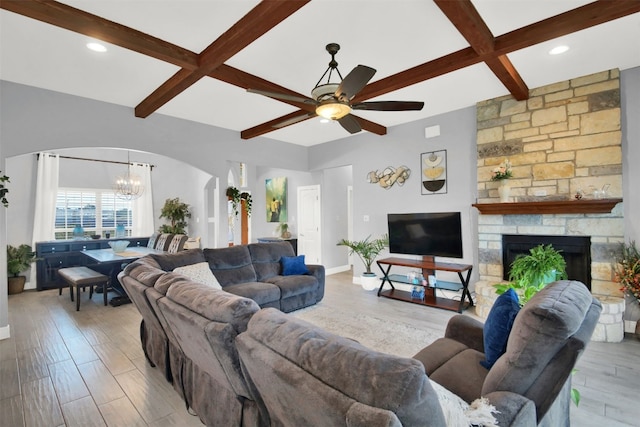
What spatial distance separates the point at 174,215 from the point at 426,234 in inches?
246

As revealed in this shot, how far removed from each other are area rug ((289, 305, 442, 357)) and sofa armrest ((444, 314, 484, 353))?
94 cm

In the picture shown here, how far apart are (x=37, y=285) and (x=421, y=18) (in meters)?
7.57

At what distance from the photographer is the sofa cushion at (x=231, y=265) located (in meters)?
4.02

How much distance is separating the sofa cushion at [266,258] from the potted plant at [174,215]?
4.19 m

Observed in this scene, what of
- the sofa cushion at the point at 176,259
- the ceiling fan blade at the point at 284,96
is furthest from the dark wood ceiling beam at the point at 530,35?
the sofa cushion at the point at 176,259

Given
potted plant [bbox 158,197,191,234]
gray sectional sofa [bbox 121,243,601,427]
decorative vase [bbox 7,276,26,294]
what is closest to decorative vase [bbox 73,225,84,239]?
decorative vase [bbox 7,276,26,294]

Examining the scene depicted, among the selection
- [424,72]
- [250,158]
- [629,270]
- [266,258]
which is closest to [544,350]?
[424,72]

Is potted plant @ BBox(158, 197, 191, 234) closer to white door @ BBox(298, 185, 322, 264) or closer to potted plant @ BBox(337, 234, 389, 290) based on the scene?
white door @ BBox(298, 185, 322, 264)

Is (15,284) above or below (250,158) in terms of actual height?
below

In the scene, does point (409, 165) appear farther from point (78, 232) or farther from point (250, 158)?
point (78, 232)

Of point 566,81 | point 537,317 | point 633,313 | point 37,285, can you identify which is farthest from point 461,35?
point 37,285

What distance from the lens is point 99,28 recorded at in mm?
2348

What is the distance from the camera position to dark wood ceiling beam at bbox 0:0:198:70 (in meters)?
2.10

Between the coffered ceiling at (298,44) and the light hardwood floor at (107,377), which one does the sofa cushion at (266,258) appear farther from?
the coffered ceiling at (298,44)
